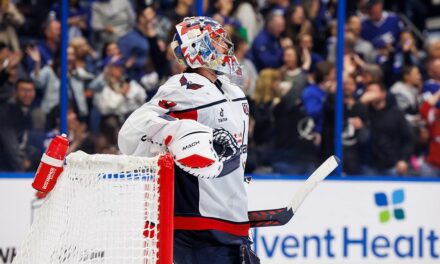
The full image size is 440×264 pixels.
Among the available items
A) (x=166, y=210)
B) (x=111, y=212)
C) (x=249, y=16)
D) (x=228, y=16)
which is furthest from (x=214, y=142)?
(x=249, y=16)

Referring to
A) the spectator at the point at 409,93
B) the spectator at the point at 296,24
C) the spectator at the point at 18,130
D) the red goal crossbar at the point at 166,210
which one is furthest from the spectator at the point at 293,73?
the red goal crossbar at the point at 166,210

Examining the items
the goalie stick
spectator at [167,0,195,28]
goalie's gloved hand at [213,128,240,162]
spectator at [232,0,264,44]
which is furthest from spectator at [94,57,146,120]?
goalie's gloved hand at [213,128,240,162]

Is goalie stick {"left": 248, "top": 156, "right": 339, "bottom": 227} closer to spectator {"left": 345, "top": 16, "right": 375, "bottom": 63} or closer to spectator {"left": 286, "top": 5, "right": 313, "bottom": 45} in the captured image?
spectator {"left": 286, "top": 5, "right": 313, "bottom": 45}

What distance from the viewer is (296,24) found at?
25.2 ft

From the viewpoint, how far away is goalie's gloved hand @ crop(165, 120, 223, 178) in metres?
3.45

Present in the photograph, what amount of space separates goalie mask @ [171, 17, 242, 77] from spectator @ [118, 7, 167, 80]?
11.2 feet

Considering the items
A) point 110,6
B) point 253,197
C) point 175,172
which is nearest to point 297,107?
point 253,197

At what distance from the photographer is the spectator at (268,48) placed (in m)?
7.43

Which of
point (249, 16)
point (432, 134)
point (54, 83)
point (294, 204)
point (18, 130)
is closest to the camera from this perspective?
point (294, 204)

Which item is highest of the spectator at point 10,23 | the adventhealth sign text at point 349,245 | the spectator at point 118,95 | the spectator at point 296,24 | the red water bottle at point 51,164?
the spectator at point 296,24

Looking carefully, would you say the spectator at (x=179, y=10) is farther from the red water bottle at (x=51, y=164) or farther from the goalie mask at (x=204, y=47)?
the red water bottle at (x=51, y=164)

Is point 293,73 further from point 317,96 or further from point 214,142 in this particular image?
point 214,142

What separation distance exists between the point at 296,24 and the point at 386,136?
3.53ft

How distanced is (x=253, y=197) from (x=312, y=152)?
2.53 ft
